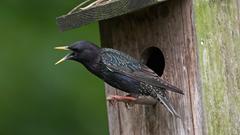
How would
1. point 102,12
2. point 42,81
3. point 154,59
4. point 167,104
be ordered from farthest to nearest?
1. point 42,81
2. point 154,59
3. point 102,12
4. point 167,104

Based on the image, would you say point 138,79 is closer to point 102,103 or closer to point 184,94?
point 184,94

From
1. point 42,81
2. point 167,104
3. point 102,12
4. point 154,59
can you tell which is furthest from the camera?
point 42,81

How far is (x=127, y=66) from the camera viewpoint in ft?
19.2

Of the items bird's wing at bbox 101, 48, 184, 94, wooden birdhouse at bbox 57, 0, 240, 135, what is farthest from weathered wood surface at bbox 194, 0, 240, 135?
bird's wing at bbox 101, 48, 184, 94

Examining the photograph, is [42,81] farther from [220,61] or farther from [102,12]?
[220,61]

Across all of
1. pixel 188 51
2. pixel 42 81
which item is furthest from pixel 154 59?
pixel 42 81

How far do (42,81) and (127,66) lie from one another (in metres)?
2.23

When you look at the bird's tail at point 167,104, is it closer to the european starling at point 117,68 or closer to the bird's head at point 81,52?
the european starling at point 117,68

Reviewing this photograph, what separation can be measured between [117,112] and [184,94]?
643 millimetres

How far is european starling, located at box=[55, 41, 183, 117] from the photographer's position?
5797 millimetres

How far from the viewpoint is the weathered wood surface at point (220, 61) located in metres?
5.70

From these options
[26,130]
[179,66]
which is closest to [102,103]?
[26,130]

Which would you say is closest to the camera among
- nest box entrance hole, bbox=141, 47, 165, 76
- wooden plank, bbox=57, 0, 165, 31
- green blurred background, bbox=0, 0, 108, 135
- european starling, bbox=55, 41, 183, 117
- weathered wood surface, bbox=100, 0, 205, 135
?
wooden plank, bbox=57, 0, 165, 31

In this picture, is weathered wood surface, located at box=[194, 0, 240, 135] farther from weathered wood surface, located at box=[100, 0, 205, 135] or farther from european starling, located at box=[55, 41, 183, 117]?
european starling, located at box=[55, 41, 183, 117]
